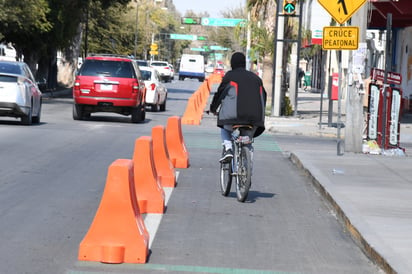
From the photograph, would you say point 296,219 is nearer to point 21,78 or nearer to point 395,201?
point 395,201

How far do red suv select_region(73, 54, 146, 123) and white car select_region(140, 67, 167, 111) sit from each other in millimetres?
6022

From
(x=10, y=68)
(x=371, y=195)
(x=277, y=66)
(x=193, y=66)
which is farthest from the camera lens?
(x=193, y=66)

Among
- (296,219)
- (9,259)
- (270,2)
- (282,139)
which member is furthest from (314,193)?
(270,2)

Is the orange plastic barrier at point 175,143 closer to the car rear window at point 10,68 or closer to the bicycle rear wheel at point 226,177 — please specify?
the bicycle rear wheel at point 226,177

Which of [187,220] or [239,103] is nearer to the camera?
[187,220]

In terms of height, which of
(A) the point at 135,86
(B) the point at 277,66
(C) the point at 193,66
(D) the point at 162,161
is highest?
(B) the point at 277,66

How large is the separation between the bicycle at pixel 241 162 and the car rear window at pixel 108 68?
600 inches

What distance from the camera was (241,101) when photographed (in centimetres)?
1152

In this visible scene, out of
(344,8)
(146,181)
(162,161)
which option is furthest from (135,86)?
(146,181)

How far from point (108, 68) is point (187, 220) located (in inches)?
678

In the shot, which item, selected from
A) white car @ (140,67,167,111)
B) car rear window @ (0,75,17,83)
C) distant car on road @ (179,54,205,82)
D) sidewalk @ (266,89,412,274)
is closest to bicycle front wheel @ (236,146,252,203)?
sidewalk @ (266,89,412,274)

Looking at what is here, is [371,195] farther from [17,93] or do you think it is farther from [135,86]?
[135,86]

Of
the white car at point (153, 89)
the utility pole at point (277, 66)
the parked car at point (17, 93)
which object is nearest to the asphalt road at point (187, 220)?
the parked car at point (17, 93)

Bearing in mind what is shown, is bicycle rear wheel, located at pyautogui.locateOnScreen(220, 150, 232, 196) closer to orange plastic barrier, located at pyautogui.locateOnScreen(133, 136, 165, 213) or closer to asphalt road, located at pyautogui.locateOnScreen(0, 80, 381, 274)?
asphalt road, located at pyautogui.locateOnScreen(0, 80, 381, 274)
